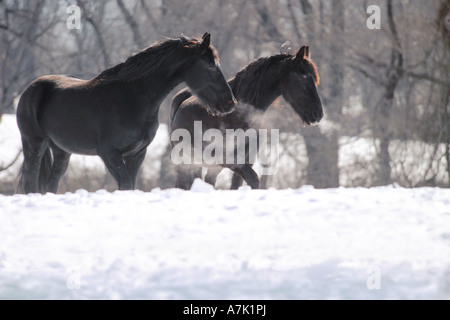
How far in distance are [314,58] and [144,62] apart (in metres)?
13.5

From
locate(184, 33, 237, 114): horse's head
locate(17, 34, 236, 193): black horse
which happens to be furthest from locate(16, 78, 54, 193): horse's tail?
locate(184, 33, 237, 114): horse's head

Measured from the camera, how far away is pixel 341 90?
19719mm

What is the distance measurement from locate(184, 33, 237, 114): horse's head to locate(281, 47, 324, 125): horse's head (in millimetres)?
687

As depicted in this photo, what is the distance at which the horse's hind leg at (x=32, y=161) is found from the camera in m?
6.23

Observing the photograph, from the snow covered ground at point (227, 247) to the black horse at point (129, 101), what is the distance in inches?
47.7

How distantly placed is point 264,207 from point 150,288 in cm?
115

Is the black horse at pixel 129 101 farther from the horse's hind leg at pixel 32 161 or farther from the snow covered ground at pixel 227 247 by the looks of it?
the snow covered ground at pixel 227 247

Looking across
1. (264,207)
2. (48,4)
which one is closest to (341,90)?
(48,4)

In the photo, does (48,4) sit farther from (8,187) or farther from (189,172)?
(189,172)

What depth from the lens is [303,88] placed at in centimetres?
600

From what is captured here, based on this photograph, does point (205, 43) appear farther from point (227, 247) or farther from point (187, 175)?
point (227, 247)

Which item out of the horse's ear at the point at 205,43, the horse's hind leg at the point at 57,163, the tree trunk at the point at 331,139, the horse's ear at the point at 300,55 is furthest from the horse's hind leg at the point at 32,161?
the tree trunk at the point at 331,139

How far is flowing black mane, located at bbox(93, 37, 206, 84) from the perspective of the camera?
5625 mm
